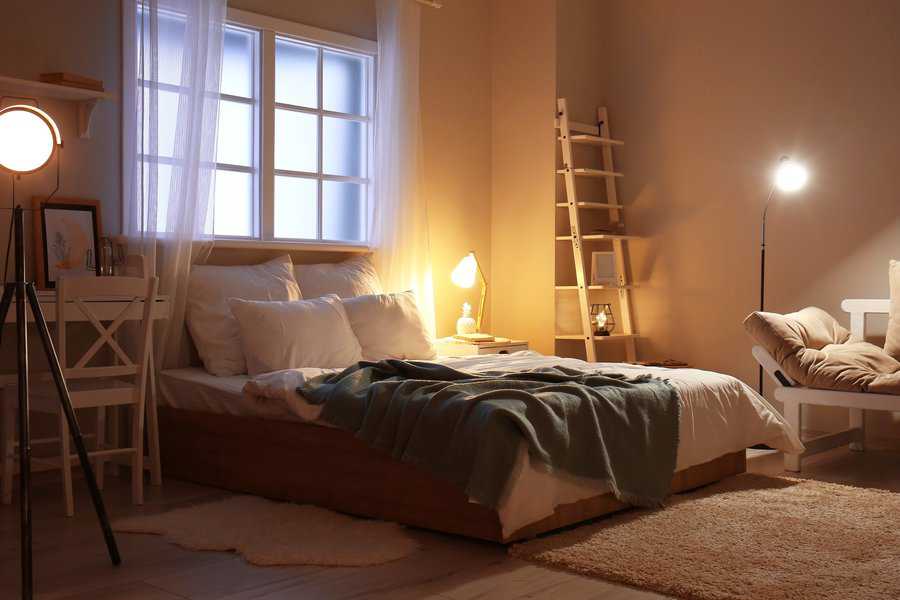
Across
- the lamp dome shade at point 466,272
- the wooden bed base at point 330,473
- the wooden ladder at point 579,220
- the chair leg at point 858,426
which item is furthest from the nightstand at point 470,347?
the chair leg at point 858,426

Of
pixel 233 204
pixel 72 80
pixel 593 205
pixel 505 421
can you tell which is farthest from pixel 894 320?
pixel 72 80

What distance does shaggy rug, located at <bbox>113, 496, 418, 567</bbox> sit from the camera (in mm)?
3178

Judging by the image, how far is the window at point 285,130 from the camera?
199 inches

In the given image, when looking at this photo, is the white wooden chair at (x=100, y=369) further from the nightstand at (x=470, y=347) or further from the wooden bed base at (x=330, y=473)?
the nightstand at (x=470, y=347)

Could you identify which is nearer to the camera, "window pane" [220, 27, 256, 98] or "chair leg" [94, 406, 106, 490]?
"chair leg" [94, 406, 106, 490]

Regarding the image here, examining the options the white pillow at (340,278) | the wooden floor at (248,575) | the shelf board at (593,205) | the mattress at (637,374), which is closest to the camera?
the wooden floor at (248,575)

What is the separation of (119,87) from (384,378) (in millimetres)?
1879

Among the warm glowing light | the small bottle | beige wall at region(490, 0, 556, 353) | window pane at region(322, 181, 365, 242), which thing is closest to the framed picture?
window pane at region(322, 181, 365, 242)

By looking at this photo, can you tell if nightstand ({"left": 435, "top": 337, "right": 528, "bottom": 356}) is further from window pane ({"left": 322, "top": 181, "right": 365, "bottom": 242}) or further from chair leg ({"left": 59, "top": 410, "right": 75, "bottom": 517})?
chair leg ({"left": 59, "top": 410, "right": 75, "bottom": 517})

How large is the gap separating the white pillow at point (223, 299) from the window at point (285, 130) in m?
0.26

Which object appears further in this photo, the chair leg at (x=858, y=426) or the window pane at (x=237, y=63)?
the chair leg at (x=858, y=426)

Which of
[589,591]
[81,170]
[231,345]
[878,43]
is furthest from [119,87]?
[878,43]

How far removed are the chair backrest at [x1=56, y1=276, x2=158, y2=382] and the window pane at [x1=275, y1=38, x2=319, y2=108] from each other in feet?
5.40

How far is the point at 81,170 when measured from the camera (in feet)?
14.8
